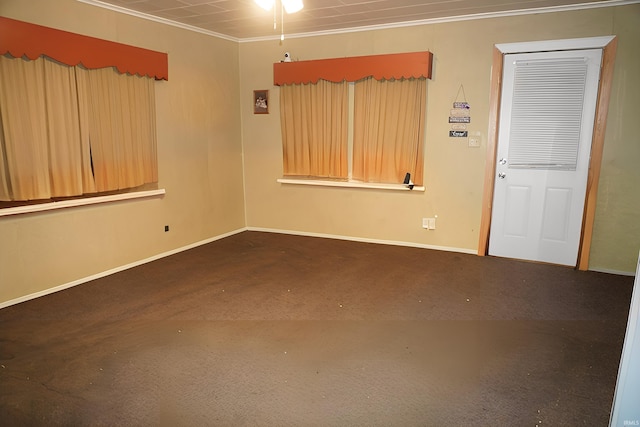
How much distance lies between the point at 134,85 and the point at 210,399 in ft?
10.5

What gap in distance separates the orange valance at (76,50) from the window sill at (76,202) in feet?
3.80

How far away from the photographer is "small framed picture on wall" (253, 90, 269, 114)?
18.1 feet

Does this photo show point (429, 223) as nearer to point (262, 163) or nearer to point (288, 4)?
point (262, 163)

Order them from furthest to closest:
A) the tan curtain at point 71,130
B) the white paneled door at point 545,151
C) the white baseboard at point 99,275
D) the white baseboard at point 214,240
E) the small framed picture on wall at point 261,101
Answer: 1. the small framed picture on wall at point 261,101
2. the white paneled door at point 545,151
3. the white baseboard at point 214,240
4. the white baseboard at point 99,275
5. the tan curtain at point 71,130

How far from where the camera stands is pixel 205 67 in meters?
5.02

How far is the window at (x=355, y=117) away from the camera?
4746 millimetres

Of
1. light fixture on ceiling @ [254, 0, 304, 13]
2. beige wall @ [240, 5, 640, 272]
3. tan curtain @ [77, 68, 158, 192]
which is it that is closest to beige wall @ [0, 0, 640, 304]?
beige wall @ [240, 5, 640, 272]

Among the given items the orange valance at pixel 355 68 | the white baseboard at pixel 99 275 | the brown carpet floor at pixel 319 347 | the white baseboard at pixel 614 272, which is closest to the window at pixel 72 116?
the white baseboard at pixel 99 275

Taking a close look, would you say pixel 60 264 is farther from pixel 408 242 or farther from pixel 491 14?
pixel 491 14

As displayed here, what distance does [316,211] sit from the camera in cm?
554

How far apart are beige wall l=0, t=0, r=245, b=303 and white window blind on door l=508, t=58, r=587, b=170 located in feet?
11.2

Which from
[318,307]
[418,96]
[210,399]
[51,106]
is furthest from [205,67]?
[210,399]

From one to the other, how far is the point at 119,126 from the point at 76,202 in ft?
2.74

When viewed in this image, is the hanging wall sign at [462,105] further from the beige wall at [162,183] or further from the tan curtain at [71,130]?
the tan curtain at [71,130]
